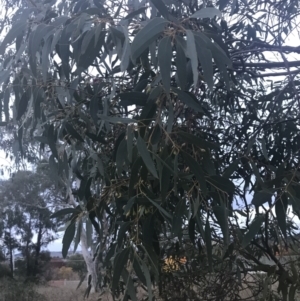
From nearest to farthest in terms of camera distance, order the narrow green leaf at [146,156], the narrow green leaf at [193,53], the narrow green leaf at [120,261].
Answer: the narrow green leaf at [193,53]
the narrow green leaf at [146,156]
the narrow green leaf at [120,261]

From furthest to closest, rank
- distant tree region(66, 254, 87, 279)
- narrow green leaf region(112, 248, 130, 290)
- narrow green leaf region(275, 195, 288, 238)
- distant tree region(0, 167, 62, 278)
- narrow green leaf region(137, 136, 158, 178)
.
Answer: distant tree region(0, 167, 62, 278), distant tree region(66, 254, 87, 279), narrow green leaf region(275, 195, 288, 238), narrow green leaf region(112, 248, 130, 290), narrow green leaf region(137, 136, 158, 178)

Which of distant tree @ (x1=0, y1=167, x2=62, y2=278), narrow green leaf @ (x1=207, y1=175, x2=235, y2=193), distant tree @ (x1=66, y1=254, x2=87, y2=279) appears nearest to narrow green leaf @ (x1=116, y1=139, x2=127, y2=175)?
narrow green leaf @ (x1=207, y1=175, x2=235, y2=193)

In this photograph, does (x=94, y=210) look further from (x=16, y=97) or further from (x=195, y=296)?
(x=195, y=296)

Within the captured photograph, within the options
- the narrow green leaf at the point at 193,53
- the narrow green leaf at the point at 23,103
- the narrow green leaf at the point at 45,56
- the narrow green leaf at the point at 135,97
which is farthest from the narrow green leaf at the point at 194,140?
the narrow green leaf at the point at 23,103

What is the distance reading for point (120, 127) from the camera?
2029 mm

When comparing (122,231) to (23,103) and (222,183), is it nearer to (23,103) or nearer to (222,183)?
(222,183)

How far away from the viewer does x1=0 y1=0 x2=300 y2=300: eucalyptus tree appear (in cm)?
151

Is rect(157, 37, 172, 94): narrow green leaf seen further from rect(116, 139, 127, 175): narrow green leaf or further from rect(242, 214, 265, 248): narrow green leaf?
rect(242, 214, 265, 248): narrow green leaf

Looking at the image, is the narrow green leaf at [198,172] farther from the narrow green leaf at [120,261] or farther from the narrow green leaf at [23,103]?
the narrow green leaf at [23,103]

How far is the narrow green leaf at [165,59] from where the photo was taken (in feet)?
4.33

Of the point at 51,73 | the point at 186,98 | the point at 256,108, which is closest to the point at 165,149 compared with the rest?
the point at 186,98

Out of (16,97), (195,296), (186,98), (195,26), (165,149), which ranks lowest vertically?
(195,296)

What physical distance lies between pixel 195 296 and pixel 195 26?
1.02 m

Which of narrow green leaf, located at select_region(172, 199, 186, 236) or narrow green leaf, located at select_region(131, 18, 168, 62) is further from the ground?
narrow green leaf, located at select_region(131, 18, 168, 62)
